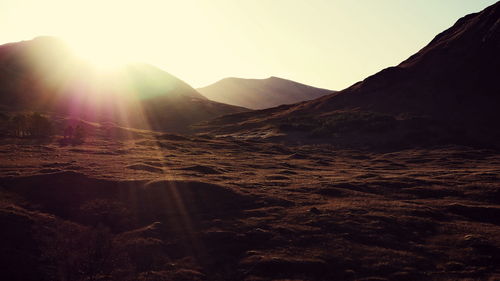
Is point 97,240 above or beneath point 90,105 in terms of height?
beneath

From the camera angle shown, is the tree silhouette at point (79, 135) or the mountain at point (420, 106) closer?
the tree silhouette at point (79, 135)

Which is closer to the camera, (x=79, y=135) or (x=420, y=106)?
(x=79, y=135)

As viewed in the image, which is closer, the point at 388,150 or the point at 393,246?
the point at 393,246

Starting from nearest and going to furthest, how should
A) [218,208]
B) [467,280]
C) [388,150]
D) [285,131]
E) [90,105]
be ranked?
1. [467,280]
2. [218,208]
3. [388,150]
4. [285,131]
5. [90,105]

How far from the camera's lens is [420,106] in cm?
13500

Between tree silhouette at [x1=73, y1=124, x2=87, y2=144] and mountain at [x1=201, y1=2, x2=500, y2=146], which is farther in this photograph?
mountain at [x1=201, y1=2, x2=500, y2=146]

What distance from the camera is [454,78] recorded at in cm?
14262

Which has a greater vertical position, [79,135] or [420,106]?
[420,106]

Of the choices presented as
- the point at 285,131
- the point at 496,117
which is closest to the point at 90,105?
the point at 285,131

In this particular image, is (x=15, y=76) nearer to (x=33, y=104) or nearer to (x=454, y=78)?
(x=33, y=104)

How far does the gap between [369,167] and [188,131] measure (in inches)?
3781

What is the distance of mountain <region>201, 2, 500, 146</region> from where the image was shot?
381ft

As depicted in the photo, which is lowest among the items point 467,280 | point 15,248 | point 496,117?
point 467,280

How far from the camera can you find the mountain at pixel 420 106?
116250 millimetres
